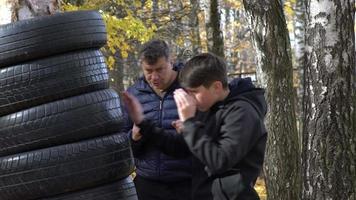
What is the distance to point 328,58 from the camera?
5750mm

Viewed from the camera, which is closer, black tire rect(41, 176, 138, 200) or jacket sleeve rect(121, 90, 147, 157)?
black tire rect(41, 176, 138, 200)

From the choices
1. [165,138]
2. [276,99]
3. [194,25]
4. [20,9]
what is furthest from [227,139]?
[194,25]

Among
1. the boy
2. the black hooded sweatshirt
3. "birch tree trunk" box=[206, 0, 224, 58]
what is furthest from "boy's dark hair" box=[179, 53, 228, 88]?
"birch tree trunk" box=[206, 0, 224, 58]

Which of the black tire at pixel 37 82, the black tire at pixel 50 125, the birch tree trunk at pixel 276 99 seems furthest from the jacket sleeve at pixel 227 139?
the birch tree trunk at pixel 276 99

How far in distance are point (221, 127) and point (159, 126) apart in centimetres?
113

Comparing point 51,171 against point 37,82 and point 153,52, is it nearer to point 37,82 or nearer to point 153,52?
point 37,82

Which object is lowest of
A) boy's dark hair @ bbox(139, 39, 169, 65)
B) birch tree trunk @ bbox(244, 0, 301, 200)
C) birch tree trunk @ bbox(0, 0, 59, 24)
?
birch tree trunk @ bbox(244, 0, 301, 200)

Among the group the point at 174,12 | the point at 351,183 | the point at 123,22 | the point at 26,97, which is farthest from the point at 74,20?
the point at 174,12

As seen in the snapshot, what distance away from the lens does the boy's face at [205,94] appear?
336cm

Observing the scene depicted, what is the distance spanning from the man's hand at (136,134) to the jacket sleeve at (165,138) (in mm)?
33

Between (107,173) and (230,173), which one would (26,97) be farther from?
(230,173)

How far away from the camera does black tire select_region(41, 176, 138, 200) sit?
3.83m

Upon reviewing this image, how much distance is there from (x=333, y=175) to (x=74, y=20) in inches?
122

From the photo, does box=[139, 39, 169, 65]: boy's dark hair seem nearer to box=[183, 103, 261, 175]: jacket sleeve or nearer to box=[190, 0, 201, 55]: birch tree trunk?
box=[183, 103, 261, 175]: jacket sleeve
